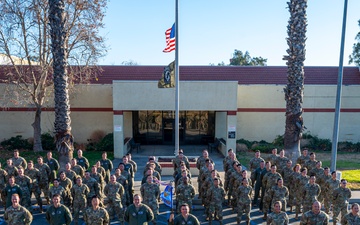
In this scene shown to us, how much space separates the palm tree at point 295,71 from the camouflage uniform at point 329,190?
128 inches

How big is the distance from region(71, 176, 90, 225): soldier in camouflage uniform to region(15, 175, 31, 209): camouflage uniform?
1.65 meters

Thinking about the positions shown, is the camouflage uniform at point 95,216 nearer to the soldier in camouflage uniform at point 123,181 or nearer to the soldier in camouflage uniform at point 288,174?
the soldier in camouflage uniform at point 123,181

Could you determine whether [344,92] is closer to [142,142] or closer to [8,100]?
[142,142]

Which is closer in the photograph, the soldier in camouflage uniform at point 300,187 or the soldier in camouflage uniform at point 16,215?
the soldier in camouflage uniform at point 16,215

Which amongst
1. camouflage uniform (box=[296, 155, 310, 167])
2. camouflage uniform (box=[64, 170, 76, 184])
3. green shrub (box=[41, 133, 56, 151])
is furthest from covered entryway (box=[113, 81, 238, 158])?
camouflage uniform (box=[64, 170, 76, 184])

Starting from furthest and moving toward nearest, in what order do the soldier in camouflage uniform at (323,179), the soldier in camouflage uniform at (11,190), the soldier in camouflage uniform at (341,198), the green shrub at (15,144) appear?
the green shrub at (15,144) → the soldier in camouflage uniform at (323,179) → the soldier in camouflage uniform at (341,198) → the soldier in camouflage uniform at (11,190)

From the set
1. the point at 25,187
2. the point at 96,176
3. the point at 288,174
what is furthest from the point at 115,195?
the point at 288,174

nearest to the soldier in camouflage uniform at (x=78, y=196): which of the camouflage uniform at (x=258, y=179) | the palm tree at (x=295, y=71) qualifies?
the camouflage uniform at (x=258, y=179)

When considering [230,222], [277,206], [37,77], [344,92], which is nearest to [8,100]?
[37,77]

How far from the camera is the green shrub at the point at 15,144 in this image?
66.2 feet

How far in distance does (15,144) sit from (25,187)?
12456 mm

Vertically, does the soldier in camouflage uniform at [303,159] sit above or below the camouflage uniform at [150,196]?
above

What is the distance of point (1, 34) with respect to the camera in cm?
1722

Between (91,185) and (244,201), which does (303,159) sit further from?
(91,185)
